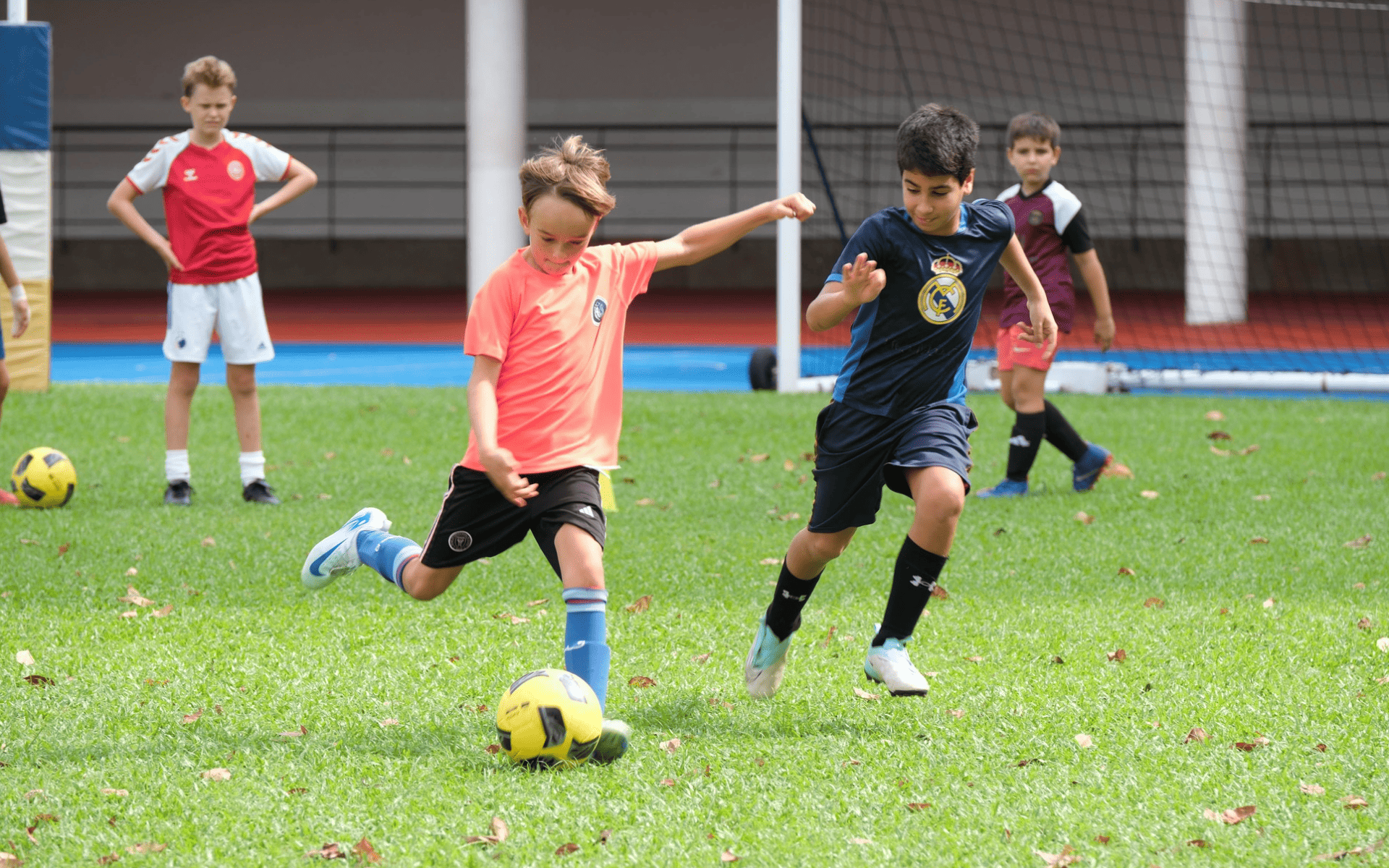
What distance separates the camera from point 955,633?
435cm

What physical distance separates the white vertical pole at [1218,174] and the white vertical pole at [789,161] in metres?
7.80

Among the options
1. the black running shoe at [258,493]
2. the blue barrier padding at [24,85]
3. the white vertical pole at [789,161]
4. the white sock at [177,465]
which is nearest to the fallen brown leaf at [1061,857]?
the black running shoe at [258,493]

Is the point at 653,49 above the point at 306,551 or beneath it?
above

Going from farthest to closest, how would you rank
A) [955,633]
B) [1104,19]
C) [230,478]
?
[1104,19], [230,478], [955,633]

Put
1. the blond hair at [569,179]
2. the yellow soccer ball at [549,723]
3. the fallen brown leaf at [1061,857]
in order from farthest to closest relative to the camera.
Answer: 1. the blond hair at [569,179]
2. the yellow soccer ball at [549,723]
3. the fallen brown leaf at [1061,857]

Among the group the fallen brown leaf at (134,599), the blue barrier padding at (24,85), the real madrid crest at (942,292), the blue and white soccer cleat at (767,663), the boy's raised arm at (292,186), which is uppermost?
the blue barrier padding at (24,85)

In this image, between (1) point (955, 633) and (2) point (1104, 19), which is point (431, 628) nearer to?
(1) point (955, 633)

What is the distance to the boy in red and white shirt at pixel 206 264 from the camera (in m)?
6.45

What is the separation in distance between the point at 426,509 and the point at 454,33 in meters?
19.9

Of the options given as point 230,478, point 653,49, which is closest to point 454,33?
point 653,49

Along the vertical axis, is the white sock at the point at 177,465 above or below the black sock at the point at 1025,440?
below

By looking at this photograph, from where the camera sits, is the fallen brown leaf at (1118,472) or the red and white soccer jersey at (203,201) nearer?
the red and white soccer jersey at (203,201)

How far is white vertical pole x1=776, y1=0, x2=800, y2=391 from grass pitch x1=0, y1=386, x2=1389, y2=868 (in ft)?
11.8

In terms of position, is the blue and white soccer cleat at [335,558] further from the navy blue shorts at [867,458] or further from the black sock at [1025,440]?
the black sock at [1025,440]
